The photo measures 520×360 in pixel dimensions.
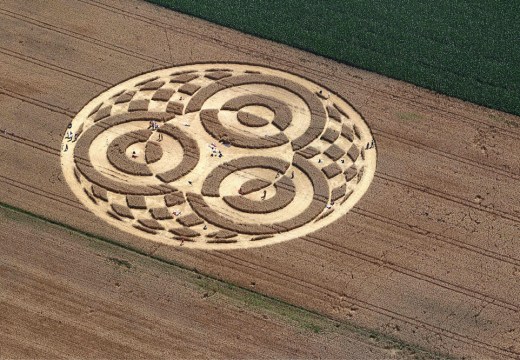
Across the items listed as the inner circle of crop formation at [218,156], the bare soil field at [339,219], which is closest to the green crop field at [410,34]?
the bare soil field at [339,219]

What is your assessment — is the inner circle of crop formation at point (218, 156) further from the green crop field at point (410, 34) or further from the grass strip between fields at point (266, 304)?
the green crop field at point (410, 34)

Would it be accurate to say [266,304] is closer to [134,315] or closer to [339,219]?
[134,315]

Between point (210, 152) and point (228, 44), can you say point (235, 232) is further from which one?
point (228, 44)

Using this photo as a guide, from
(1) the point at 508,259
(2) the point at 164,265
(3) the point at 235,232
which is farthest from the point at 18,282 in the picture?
(1) the point at 508,259

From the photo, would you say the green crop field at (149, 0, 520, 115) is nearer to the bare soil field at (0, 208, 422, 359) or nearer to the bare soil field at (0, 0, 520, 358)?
the bare soil field at (0, 0, 520, 358)

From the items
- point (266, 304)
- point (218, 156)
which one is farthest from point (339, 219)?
point (218, 156)

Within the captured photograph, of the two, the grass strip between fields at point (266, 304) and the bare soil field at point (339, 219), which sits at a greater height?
the bare soil field at point (339, 219)
